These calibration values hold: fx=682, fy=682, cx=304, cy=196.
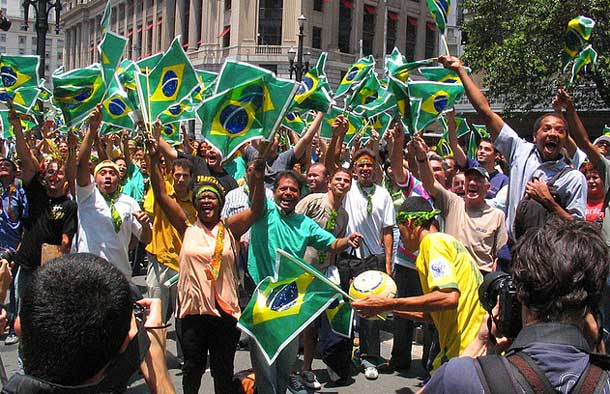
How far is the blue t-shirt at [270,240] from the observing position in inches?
197

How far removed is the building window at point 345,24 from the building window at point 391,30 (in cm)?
486

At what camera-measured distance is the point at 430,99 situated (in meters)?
7.30

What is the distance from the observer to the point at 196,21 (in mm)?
59469

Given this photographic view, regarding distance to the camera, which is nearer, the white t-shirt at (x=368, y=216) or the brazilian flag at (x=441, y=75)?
the white t-shirt at (x=368, y=216)

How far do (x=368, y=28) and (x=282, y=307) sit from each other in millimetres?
56882

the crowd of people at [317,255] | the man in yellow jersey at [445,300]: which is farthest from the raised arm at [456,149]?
the man in yellow jersey at [445,300]

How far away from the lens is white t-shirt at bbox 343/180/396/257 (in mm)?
6348

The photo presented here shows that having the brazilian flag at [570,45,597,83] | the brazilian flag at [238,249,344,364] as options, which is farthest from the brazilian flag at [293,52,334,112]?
the brazilian flag at [238,249,344,364]

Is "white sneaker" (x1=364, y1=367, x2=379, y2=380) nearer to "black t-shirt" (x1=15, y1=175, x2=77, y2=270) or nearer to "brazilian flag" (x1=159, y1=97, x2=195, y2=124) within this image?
"black t-shirt" (x1=15, y1=175, x2=77, y2=270)

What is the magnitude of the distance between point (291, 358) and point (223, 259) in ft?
2.90

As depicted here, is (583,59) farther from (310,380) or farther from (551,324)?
(551,324)

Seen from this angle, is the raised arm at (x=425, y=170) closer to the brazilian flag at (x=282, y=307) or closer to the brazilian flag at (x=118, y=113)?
the brazilian flag at (x=282, y=307)

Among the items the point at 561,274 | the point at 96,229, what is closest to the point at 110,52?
the point at 96,229

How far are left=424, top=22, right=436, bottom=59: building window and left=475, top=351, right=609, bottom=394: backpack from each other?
211 ft
